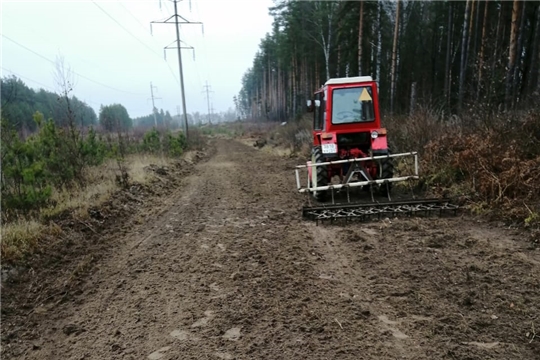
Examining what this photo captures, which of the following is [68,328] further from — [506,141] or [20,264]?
[506,141]

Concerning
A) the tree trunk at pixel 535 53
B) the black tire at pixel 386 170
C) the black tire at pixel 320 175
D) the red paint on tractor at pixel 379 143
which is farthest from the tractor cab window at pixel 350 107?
the tree trunk at pixel 535 53

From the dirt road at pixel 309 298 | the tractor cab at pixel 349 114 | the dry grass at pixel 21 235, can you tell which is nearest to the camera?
the dirt road at pixel 309 298

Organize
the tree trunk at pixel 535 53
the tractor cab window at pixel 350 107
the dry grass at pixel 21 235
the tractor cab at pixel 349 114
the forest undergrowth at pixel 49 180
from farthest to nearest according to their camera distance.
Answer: the tree trunk at pixel 535 53 → the tractor cab window at pixel 350 107 → the tractor cab at pixel 349 114 → the forest undergrowth at pixel 49 180 → the dry grass at pixel 21 235

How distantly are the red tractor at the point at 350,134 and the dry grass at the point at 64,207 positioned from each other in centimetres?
445

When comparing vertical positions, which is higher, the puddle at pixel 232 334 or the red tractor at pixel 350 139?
the red tractor at pixel 350 139

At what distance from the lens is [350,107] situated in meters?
7.28

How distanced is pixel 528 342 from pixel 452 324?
479 millimetres

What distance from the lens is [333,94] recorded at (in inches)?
285

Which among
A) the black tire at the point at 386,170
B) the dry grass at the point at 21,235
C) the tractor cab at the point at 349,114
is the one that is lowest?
the dry grass at the point at 21,235

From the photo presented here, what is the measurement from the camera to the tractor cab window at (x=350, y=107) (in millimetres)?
7223

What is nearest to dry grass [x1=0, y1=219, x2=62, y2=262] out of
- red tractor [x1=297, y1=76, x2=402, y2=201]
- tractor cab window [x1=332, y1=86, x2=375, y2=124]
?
red tractor [x1=297, y1=76, x2=402, y2=201]

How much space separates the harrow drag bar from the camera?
5684 millimetres

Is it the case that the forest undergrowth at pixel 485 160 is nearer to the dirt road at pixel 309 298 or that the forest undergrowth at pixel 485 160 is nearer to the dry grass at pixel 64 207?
the dirt road at pixel 309 298

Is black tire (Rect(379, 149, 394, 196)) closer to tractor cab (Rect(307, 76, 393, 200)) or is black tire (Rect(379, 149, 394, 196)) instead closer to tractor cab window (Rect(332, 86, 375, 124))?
tractor cab (Rect(307, 76, 393, 200))
